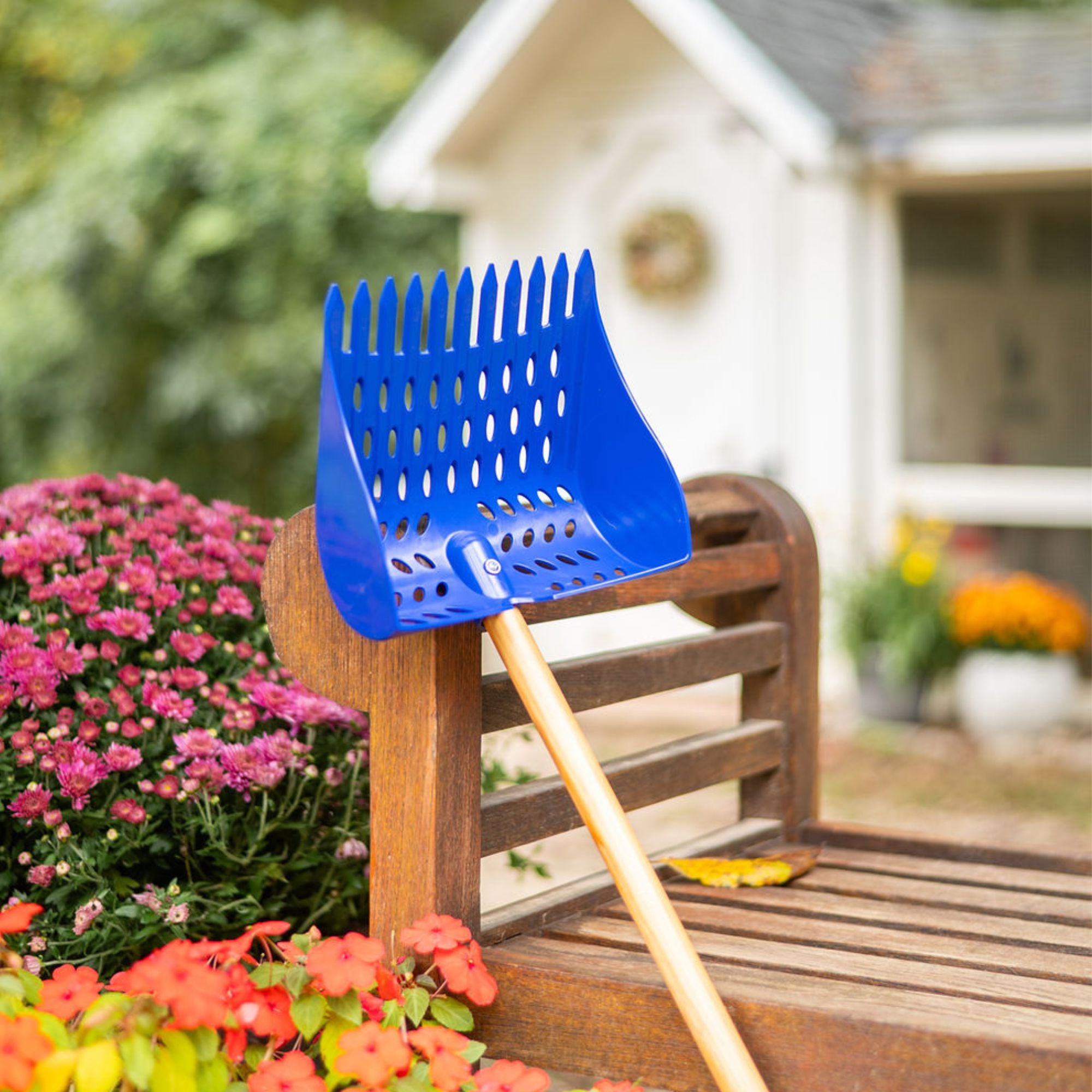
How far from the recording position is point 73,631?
207 centimetres

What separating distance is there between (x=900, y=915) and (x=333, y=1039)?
2.51ft

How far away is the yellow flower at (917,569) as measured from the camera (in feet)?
22.6

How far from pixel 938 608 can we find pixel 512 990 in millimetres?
5393

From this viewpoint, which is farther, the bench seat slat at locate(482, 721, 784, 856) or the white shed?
the white shed

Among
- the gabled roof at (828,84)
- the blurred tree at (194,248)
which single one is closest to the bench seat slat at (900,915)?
the gabled roof at (828,84)

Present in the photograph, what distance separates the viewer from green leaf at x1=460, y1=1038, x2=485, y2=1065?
1.56 m

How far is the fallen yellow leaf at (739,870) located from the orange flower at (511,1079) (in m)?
0.64

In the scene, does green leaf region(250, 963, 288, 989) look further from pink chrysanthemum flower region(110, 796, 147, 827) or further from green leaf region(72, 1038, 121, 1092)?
pink chrysanthemum flower region(110, 796, 147, 827)

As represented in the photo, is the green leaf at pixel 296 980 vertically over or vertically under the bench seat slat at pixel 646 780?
under

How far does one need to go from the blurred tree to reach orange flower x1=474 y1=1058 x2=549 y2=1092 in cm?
989

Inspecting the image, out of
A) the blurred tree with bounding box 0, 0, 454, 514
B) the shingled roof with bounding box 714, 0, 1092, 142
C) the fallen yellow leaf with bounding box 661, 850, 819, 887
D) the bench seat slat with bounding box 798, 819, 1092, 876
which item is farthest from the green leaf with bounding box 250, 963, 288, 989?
the blurred tree with bounding box 0, 0, 454, 514

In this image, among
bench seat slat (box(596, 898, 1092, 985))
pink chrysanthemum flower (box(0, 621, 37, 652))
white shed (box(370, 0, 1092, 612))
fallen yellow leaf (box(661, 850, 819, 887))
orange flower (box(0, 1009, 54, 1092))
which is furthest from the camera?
white shed (box(370, 0, 1092, 612))

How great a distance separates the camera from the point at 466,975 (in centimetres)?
163

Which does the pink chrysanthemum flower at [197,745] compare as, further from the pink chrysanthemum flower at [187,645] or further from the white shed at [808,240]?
the white shed at [808,240]
